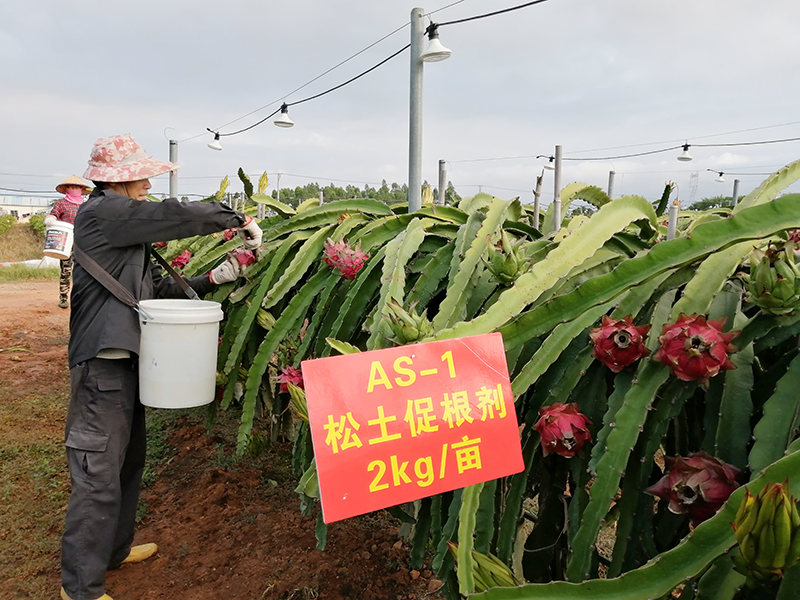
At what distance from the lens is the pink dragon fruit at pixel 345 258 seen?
1.99 m

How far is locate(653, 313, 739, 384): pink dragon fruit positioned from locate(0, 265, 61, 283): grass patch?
1257 centimetres

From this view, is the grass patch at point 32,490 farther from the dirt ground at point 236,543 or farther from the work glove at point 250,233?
the work glove at point 250,233

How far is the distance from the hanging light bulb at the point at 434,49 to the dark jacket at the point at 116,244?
222 centimetres

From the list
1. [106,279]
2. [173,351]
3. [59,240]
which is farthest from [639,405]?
[59,240]

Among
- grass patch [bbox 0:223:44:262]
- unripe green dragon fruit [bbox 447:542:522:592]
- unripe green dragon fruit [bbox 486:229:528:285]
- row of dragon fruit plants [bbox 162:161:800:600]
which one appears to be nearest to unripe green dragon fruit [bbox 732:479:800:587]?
row of dragon fruit plants [bbox 162:161:800:600]

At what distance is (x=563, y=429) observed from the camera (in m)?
1.17

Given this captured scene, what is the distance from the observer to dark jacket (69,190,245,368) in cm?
202

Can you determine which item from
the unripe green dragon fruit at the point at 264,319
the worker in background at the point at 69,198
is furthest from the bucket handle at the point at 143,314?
the worker in background at the point at 69,198

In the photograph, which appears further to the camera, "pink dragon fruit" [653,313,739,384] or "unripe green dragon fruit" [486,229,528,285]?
Answer: "unripe green dragon fruit" [486,229,528,285]

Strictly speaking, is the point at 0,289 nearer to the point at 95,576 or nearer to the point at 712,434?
the point at 95,576

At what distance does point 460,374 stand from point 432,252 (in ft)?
3.62

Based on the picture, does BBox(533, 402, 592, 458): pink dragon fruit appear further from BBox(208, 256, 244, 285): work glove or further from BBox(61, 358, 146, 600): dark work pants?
BBox(208, 256, 244, 285): work glove

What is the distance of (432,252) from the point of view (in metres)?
2.09

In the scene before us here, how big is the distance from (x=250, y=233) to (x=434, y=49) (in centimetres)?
218
